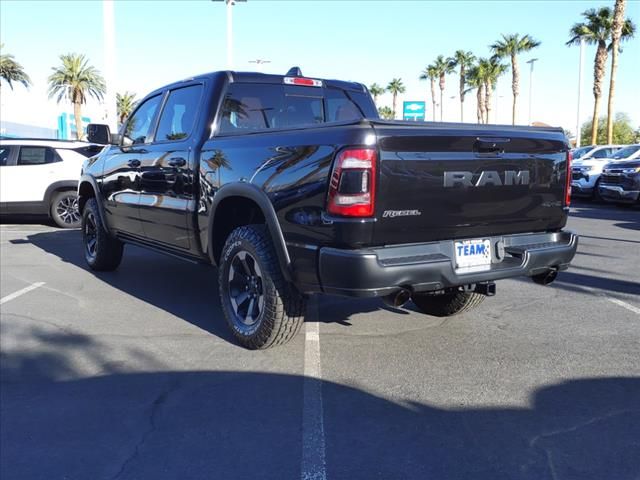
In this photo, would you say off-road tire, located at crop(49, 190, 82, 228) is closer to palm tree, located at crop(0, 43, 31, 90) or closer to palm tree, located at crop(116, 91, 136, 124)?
palm tree, located at crop(116, 91, 136, 124)

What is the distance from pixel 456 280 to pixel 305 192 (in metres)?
1.08

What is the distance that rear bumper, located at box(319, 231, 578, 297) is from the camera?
346cm

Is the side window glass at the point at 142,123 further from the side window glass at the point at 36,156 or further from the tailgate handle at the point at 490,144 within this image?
the side window glass at the point at 36,156

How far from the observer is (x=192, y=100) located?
203 inches

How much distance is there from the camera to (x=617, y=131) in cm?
6900

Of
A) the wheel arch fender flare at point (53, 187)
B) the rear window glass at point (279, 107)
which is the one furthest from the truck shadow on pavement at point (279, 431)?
the wheel arch fender flare at point (53, 187)

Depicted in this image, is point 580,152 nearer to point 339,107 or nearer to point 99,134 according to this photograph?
point 339,107

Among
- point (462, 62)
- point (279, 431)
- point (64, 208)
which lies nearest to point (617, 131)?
point (462, 62)

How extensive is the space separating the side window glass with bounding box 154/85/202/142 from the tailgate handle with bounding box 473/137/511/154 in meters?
2.37

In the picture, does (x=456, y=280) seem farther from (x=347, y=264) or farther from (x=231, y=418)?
(x=231, y=418)

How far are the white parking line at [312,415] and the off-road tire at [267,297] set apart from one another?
0.28 meters

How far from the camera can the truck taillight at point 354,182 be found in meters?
3.40

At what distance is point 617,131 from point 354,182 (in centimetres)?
7469

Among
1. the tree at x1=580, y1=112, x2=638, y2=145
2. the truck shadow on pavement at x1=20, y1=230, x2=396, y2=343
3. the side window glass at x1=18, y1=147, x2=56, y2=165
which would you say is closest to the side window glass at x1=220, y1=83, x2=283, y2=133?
the truck shadow on pavement at x1=20, y1=230, x2=396, y2=343
